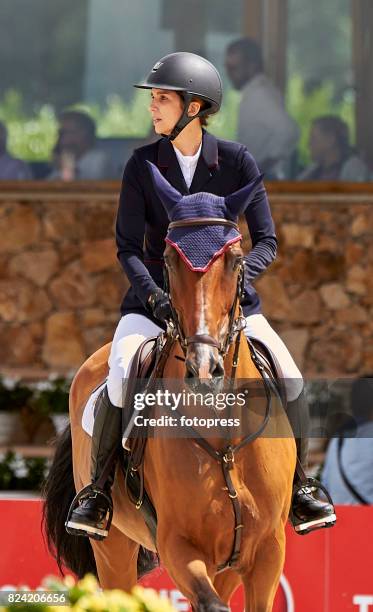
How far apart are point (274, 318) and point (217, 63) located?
6.77 feet

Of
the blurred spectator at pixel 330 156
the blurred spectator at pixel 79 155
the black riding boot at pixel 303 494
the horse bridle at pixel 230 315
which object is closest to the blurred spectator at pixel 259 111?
the blurred spectator at pixel 330 156

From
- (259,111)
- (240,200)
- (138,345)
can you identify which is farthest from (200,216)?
(259,111)

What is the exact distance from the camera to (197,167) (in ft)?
15.3

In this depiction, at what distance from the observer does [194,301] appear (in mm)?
3904

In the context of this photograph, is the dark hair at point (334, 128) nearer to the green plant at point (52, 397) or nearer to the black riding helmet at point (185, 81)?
the green plant at point (52, 397)

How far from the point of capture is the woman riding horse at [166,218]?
4582 mm

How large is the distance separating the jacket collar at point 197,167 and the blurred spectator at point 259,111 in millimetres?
5005

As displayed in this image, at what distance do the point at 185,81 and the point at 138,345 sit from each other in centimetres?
100

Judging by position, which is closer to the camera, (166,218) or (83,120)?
(166,218)

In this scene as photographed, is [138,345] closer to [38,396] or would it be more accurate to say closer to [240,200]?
[240,200]

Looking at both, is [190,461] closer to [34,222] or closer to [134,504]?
[134,504]

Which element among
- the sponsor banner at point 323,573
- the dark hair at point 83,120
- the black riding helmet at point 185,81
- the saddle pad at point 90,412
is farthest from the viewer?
the dark hair at point 83,120

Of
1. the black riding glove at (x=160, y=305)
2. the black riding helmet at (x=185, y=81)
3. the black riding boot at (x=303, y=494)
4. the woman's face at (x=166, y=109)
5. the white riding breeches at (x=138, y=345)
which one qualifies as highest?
the black riding helmet at (x=185, y=81)

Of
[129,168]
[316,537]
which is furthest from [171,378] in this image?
[316,537]
